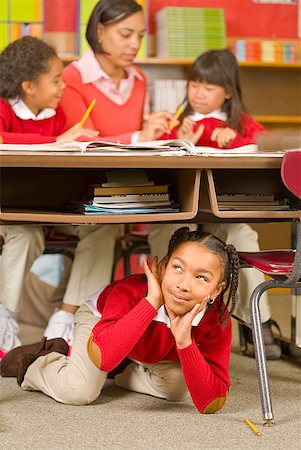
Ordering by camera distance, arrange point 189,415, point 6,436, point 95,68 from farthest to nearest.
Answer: point 95,68 → point 189,415 → point 6,436

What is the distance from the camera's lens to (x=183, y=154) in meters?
1.98

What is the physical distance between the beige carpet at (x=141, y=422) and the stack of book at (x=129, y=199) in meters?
0.50

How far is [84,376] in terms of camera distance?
2.12 m

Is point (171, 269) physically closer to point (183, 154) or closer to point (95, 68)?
point (183, 154)

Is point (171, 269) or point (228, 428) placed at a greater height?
point (171, 269)

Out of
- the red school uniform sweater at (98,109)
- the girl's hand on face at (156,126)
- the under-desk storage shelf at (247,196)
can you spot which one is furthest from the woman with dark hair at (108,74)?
the under-desk storage shelf at (247,196)

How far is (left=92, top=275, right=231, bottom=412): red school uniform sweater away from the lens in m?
1.95

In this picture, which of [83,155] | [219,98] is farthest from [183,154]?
[219,98]

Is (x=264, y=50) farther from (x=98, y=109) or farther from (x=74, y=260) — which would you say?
(x=74, y=260)

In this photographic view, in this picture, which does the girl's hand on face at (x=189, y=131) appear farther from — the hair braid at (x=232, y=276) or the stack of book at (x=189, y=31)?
the stack of book at (x=189, y=31)

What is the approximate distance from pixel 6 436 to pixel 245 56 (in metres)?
3.02

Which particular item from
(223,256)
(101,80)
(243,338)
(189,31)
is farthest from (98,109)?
(189,31)

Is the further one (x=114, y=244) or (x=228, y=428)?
(x=114, y=244)

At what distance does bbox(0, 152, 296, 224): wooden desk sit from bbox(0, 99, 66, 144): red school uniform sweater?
0.39 feet
